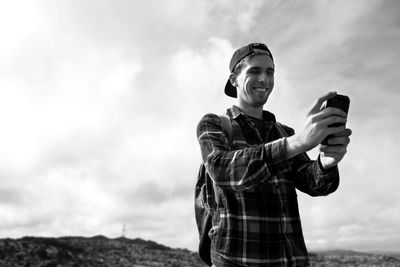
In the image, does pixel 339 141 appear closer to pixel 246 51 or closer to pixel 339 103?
pixel 339 103

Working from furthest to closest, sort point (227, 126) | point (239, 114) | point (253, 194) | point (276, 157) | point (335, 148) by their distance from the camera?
1. point (239, 114)
2. point (227, 126)
3. point (253, 194)
4. point (335, 148)
5. point (276, 157)

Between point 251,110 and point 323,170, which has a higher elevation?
point 251,110

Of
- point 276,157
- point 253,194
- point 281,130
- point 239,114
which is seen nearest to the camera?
point 276,157

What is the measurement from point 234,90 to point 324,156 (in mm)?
1057

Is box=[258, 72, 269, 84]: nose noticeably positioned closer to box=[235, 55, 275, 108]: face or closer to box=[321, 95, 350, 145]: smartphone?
box=[235, 55, 275, 108]: face

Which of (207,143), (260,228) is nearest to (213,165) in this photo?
(207,143)

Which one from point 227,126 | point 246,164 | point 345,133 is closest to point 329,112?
point 345,133

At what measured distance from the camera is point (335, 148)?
6.40 feet

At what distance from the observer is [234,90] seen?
2.93 meters

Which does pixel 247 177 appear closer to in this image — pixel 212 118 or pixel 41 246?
pixel 212 118

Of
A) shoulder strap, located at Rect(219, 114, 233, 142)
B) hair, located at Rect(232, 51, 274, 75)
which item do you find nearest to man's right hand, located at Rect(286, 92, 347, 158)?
shoulder strap, located at Rect(219, 114, 233, 142)

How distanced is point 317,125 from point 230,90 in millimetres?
1360

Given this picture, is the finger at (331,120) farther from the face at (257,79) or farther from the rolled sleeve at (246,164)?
the face at (257,79)

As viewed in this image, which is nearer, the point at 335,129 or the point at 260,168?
the point at 335,129
